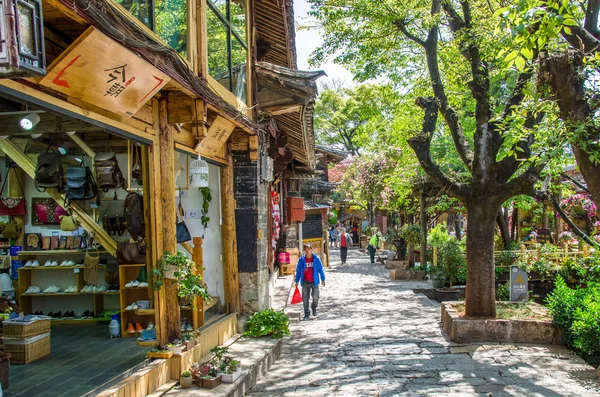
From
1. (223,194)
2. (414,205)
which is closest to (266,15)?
(223,194)

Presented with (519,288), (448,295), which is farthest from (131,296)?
(448,295)

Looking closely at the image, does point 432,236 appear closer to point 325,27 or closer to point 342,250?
point 342,250

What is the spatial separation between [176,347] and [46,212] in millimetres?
3841

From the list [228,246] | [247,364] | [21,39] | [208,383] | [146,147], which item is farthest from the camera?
[228,246]

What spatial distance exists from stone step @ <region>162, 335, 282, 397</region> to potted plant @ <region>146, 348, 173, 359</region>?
14.6 inches

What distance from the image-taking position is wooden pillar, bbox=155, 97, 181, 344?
5.91 m

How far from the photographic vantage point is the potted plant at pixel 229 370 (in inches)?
232

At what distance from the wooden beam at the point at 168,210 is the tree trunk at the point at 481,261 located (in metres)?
5.30

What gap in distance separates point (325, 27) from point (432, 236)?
981 centimetres

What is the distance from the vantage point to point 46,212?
26.9 feet

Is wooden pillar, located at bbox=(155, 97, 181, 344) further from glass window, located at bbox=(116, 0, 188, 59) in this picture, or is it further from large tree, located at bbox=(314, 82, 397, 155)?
large tree, located at bbox=(314, 82, 397, 155)

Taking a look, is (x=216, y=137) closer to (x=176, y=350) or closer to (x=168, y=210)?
(x=168, y=210)

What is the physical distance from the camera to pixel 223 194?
8586 millimetres

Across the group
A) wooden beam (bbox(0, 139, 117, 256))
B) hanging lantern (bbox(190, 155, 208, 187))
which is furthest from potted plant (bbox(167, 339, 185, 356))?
wooden beam (bbox(0, 139, 117, 256))
